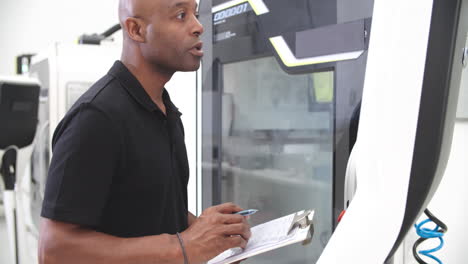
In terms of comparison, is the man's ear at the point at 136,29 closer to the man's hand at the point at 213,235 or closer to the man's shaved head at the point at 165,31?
the man's shaved head at the point at 165,31

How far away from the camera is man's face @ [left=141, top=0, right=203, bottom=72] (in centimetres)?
95

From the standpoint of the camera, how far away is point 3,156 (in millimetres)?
2412

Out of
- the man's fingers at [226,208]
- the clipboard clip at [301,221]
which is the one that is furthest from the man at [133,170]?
the clipboard clip at [301,221]

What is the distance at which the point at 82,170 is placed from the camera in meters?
0.82

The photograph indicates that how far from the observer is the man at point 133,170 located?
819mm

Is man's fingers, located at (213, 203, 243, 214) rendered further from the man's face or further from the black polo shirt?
the man's face

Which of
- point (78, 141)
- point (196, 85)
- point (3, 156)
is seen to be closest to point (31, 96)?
point (3, 156)

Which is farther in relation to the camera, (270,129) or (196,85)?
(196,85)

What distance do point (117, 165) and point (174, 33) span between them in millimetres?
303

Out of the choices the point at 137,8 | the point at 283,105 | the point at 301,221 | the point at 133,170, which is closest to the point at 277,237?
the point at 301,221

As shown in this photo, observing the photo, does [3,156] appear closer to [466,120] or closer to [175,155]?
[175,155]

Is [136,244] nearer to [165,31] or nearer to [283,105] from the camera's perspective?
[165,31]

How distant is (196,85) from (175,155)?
30.7 inches

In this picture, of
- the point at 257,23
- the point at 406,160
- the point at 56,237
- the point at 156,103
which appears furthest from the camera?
the point at 257,23
